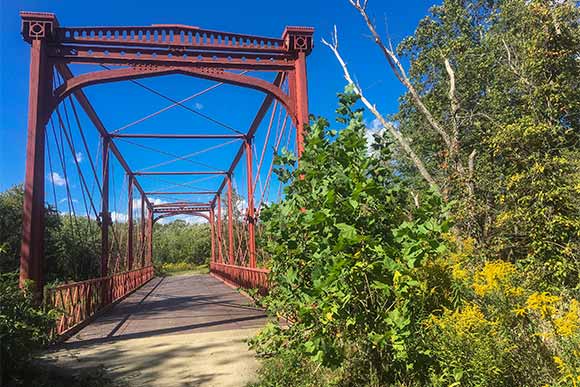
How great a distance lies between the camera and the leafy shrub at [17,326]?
11.6 ft

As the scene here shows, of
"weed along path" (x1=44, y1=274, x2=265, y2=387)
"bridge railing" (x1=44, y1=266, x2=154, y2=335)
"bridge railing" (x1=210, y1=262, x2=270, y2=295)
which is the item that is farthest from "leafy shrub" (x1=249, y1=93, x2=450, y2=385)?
"bridge railing" (x1=210, y1=262, x2=270, y2=295)

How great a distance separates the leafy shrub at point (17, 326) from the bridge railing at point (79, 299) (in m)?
0.76

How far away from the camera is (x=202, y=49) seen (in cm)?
685

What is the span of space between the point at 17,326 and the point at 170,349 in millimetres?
1924

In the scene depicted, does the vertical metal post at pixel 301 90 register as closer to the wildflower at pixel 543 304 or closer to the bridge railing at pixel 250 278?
the bridge railing at pixel 250 278

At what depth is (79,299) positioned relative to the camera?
7.50m

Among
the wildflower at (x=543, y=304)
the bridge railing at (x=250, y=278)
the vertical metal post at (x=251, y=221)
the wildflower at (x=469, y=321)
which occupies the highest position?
the vertical metal post at (x=251, y=221)

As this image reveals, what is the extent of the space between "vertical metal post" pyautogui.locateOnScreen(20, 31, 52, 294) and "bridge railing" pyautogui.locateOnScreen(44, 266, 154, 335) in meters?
0.41

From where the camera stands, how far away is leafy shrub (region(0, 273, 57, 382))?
11.6 ft

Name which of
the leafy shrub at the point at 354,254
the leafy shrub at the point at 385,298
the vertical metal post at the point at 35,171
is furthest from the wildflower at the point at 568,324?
the vertical metal post at the point at 35,171

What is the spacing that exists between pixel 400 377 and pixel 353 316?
574mm

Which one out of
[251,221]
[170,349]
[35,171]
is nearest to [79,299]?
[35,171]

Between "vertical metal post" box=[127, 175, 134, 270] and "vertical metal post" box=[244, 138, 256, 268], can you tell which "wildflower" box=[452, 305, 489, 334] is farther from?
"vertical metal post" box=[127, 175, 134, 270]

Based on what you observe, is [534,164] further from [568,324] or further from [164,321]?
[164,321]
